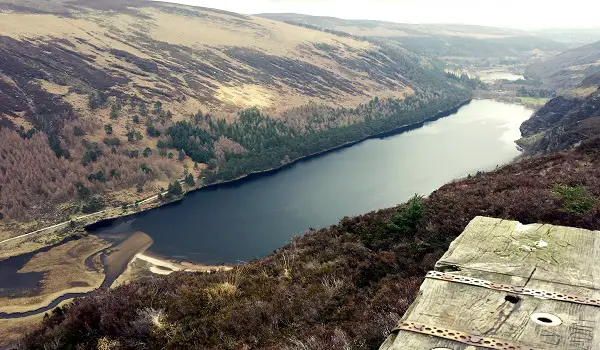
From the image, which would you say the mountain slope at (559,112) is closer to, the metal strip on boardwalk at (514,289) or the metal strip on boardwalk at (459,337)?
the metal strip on boardwalk at (514,289)

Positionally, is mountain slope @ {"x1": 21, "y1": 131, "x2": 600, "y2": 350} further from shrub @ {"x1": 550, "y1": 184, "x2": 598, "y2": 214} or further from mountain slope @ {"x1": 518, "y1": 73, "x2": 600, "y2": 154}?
mountain slope @ {"x1": 518, "y1": 73, "x2": 600, "y2": 154}

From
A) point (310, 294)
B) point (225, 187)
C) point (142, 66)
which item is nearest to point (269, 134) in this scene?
point (225, 187)

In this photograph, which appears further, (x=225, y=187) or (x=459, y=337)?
(x=225, y=187)

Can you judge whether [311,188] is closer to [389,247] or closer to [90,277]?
[90,277]

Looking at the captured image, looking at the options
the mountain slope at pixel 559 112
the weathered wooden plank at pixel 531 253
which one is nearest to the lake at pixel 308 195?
the mountain slope at pixel 559 112

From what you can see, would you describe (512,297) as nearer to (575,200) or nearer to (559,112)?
(575,200)
